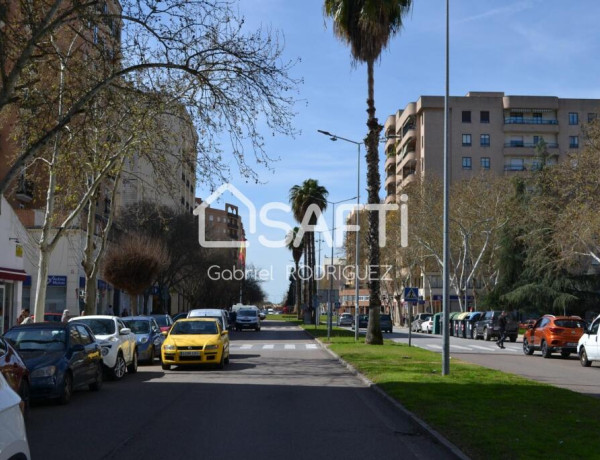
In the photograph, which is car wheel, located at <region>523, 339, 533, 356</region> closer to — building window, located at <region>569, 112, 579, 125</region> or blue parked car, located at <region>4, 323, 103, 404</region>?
blue parked car, located at <region>4, 323, 103, 404</region>

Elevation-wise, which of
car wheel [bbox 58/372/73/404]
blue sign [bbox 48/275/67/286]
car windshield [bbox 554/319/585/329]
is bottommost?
car wheel [bbox 58/372/73/404]

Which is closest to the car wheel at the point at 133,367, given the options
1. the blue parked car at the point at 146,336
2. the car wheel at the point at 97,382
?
the blue parked car at the point at 146,336

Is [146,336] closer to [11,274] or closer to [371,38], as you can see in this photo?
[11,274]

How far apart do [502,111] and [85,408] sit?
3235 inches

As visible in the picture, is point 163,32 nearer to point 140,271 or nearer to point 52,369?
point 52,369

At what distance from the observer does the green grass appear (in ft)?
28.6

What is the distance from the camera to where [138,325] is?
987 inches

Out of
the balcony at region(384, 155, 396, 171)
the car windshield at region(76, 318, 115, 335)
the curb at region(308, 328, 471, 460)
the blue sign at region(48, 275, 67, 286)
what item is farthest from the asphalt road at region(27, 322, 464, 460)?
the balcony at region(384, 155, 396, 171)

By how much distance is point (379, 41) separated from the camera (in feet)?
94.7

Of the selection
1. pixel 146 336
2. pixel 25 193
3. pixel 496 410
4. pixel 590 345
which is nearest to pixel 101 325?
pixel 146 336

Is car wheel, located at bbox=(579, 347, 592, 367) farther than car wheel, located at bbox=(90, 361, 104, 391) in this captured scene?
Yes

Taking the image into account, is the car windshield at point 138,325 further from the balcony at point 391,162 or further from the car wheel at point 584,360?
the balcony at point 391,162

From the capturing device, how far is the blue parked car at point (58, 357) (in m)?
13.2

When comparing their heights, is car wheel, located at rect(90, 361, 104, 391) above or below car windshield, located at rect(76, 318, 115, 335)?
below
